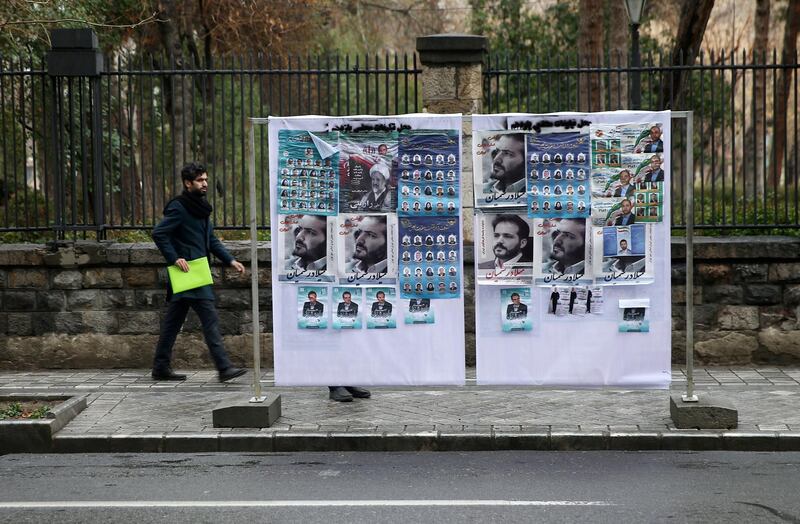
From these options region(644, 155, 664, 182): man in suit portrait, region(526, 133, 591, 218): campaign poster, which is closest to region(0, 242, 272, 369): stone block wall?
Result: region(526, 133, 591, 218): campaign poster

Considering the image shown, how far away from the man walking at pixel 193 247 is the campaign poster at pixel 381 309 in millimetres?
2079

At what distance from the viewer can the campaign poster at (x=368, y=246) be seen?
808 centimetres

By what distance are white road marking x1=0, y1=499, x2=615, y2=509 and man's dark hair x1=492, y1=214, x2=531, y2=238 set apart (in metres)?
2.22

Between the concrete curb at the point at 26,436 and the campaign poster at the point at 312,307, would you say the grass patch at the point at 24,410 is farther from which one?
the campaign poster at the point at 312,307

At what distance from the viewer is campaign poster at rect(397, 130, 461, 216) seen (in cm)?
799

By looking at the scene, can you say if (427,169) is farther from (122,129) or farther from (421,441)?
(122,129)

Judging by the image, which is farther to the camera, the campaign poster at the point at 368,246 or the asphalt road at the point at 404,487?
the campaign poster at the point at 368,246

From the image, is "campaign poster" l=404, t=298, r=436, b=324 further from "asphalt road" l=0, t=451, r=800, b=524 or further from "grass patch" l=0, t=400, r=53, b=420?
"grass patch" l=0, t=400, r=53, b=420

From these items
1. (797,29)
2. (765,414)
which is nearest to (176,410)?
(765,414)

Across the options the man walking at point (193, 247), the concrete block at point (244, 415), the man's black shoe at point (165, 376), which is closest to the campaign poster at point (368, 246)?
the concrete block at point (244, 415)

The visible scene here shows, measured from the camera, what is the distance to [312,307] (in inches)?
326

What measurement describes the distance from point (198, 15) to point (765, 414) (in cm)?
1904

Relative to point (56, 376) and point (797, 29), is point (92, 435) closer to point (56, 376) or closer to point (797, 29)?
point (56, 376)

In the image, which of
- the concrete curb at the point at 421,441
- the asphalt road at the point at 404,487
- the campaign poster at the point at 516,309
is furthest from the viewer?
the campaign poster at the point at 516,309
